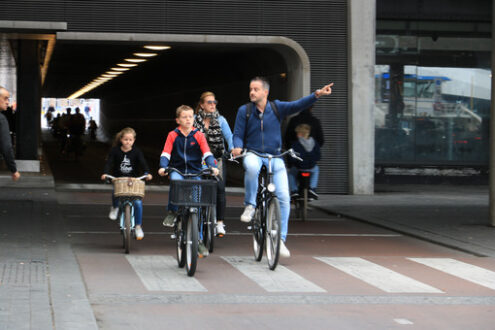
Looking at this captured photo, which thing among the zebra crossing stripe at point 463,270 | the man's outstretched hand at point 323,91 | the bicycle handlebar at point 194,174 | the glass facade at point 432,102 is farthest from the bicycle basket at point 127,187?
the glass facade at point 432,102

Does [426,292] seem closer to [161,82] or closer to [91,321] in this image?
[91,321]

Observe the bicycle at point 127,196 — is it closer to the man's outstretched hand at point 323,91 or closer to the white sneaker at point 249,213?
the white sneaker at point 249,213

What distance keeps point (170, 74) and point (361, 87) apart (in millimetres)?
13588

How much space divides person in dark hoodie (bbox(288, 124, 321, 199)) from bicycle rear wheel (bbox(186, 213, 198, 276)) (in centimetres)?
588

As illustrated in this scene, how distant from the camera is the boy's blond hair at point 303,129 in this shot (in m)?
14.2

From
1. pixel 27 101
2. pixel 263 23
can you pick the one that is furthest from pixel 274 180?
pixel 27 101

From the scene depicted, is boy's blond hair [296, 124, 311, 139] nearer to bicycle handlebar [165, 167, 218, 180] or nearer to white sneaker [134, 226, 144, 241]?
white sneaker [134, 226, 144, 241]

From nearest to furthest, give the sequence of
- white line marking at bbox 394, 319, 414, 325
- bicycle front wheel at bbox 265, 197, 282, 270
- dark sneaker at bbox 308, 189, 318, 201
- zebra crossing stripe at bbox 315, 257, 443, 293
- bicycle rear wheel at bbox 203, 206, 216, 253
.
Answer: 1. white line marking at bbox 394, 319, 414, 325
2. zebra crossing stripe at bbox 315, 257, 443, 293
3. bicycle front wheel at bbox 265, 197, 282, 270
4. bicycle rear wheel at bbox 203, 206, 216, 253
5. dark sneaker at bbox 308, 189, 318, 201

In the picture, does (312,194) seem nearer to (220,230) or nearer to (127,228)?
(220,230)

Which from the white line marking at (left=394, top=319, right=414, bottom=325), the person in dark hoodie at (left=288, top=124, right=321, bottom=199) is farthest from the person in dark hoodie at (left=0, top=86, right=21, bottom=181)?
the person in dark hoodie at (left=288, top=124, right=321, bottom=199)

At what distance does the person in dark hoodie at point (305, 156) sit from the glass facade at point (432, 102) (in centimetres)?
996

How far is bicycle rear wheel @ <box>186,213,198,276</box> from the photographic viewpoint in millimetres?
8125

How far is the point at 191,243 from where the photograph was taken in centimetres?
818

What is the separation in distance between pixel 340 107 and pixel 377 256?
912 cm
